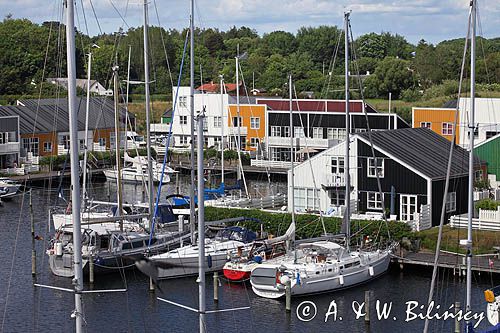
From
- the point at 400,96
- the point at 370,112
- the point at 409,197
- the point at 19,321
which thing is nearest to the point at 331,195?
the point at 409,197

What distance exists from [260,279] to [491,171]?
2322 cm

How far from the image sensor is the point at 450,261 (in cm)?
3841

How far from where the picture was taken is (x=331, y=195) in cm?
4897

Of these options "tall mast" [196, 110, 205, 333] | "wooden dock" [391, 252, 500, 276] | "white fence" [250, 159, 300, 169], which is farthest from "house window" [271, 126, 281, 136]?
"tall mast" [196, 110, 205, 333]

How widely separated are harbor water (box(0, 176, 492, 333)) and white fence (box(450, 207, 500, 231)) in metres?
4.13

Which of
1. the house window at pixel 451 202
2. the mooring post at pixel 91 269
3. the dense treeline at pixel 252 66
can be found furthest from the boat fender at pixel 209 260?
the dense treeline at pixel 252 66

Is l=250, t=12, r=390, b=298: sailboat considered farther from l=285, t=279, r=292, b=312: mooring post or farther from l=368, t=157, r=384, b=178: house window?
l=368, t=157, r=384, b=178: house window

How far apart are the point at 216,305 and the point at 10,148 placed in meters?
42.0

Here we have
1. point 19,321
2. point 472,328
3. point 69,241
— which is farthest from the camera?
Answer: point 69,241

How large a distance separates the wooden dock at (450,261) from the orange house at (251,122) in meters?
38.1

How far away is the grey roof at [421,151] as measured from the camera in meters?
46.3

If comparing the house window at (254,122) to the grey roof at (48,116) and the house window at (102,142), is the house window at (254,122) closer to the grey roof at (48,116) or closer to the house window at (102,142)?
the grey roof at (48,116)

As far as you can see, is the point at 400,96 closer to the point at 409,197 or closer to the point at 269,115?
the point at 269,115

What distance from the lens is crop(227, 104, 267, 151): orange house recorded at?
77.9 m
